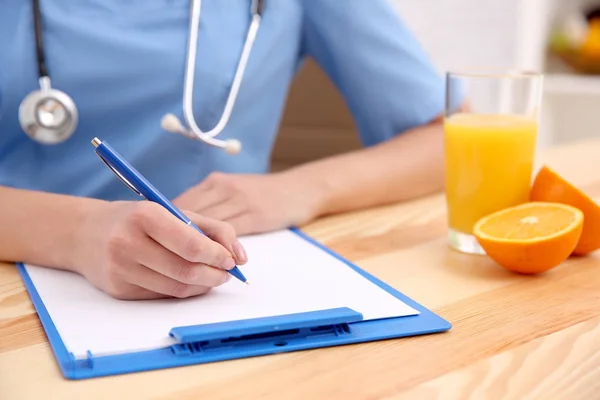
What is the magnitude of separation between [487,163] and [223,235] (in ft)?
A: 1.02

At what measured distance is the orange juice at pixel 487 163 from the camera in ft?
2.69

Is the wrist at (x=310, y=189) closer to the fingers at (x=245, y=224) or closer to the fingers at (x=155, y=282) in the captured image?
the fingers at (x=245, y=224)

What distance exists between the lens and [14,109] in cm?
97

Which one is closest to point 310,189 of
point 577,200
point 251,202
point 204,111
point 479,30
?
point 251,202

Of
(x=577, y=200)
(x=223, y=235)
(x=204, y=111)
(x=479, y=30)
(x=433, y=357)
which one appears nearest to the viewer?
(x=433, y=357)

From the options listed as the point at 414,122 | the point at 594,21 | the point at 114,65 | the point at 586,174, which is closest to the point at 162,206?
the point at 114,65

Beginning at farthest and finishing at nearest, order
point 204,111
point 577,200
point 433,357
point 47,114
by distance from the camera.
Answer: point 204,111 → point 47,114 → point 577,200 → point 433,357

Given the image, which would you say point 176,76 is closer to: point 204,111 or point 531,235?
point 204,111

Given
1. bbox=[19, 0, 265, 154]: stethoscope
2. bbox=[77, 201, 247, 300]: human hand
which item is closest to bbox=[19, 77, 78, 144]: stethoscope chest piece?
bbox=[19, 0, 265, 154]: stethoscope

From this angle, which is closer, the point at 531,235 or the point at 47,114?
the point at 531,235

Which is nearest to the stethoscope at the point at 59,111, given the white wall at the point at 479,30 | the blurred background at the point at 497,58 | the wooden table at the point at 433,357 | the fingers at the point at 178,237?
the wooden table at the point at 433,357

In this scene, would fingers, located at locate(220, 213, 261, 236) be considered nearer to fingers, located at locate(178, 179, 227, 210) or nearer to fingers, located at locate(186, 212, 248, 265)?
fingers, located at locate(178, 179, 227, 210)

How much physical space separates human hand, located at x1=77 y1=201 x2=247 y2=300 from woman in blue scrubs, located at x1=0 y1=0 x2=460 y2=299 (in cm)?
5

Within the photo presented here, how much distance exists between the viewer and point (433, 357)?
569 millimetres
